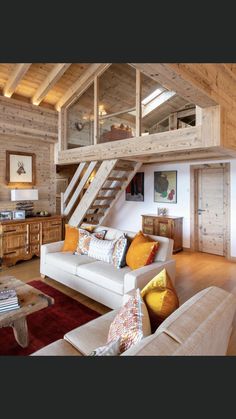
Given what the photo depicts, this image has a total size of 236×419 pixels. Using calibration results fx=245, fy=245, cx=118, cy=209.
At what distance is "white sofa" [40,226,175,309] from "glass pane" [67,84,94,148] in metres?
2.66

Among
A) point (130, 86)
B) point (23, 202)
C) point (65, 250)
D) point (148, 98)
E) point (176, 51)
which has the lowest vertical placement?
point (65, 250)

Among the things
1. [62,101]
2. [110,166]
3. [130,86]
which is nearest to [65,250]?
[110,166]

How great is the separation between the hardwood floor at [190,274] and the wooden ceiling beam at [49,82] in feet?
11.1

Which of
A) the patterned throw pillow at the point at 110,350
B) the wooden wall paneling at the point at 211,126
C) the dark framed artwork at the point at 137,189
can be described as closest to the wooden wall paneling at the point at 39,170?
the dark framed artwork at the point at 137,189

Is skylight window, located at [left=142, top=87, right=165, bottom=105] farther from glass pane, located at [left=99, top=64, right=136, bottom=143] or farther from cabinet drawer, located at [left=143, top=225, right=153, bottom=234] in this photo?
cabinet drawer, located at [left=143, top=225, right=153, bottom=234]

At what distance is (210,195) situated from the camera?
573cm

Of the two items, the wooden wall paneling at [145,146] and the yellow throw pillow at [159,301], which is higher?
the wooden wall paneling at [145,146]

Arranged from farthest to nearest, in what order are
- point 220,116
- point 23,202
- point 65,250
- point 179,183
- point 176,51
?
point 179,183 → point 23,202 → point 65,250 → point 220,116 → point 176,51

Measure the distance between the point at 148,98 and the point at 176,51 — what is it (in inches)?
113

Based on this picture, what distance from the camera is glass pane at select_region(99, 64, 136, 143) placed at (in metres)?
4.46

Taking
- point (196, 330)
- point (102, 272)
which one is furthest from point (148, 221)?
point (196, 330)

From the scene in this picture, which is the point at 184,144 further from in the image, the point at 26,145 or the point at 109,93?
the point at 26,145

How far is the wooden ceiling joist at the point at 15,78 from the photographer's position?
411 cm

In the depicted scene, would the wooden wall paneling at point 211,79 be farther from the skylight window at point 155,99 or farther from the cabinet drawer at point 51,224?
the cabinet drawer at point 51,224
